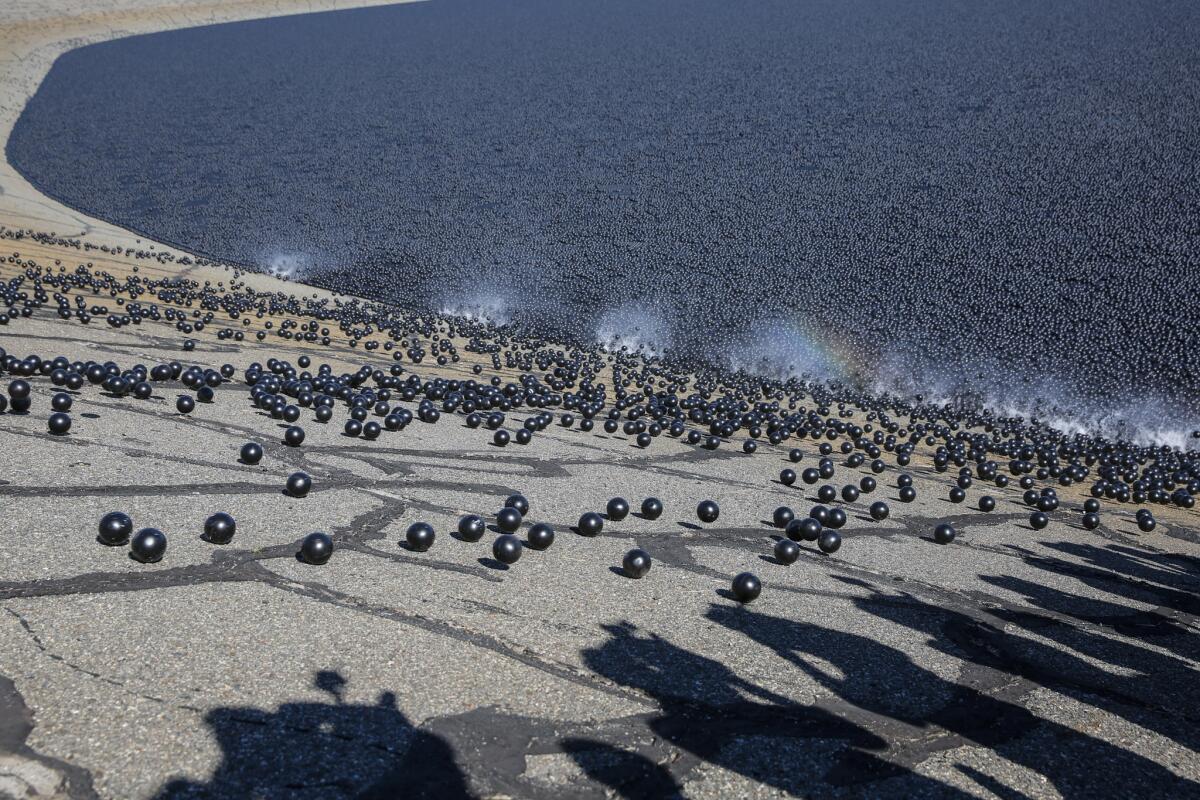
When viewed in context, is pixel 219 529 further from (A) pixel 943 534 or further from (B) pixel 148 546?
(A) pixel 943 534

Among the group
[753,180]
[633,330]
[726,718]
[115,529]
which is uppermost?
[753,180]

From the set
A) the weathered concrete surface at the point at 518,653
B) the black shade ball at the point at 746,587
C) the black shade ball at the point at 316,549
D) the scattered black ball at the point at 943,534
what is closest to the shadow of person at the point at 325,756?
the weathered concrete surface at the point at 518,653

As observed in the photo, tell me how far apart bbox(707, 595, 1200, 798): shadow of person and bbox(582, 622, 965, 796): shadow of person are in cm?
19

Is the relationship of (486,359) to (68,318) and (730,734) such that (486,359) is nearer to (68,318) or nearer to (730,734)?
(68,318)

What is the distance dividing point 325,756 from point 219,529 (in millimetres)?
1979

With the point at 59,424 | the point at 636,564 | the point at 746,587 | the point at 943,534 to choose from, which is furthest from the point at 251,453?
the point at 943,534

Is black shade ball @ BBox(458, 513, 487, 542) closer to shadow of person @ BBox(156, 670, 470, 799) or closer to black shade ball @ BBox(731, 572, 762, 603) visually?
black shade ball @ BBox(731, 572, 762, 603)

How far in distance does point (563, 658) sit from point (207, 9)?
56.9 metres

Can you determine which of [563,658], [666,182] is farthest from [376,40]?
[563,658]

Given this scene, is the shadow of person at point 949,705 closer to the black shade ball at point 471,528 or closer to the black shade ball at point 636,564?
the black shade ball at point 636,564

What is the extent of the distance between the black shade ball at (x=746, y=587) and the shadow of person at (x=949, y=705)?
0.11 m

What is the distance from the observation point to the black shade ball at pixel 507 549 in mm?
4430

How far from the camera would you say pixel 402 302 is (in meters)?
20.2

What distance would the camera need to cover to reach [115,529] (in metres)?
3.81
